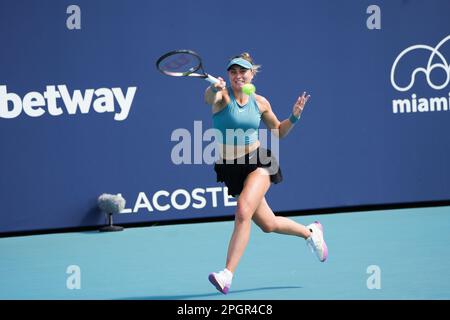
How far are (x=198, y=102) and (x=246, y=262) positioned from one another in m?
2.22

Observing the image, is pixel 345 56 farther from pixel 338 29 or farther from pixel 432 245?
pixel 432 245

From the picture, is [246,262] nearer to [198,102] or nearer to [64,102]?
[198,102]

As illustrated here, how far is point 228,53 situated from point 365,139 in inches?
65.0

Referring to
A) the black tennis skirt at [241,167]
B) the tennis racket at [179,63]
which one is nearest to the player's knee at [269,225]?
the black tennis skirt at [241,167]

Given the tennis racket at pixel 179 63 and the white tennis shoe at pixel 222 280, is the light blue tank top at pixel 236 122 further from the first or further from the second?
the white tennis shoe at pixel 222 280

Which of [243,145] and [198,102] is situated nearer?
[243,145]

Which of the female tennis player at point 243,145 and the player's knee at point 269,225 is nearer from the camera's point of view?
the female tennis player at point 243,145

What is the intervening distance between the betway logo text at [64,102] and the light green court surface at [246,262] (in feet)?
3.72

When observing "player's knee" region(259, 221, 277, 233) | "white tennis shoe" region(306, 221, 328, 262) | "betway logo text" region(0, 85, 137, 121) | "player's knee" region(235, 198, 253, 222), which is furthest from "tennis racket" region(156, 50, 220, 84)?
"betway logo text" region(0, 85, 137, 121)

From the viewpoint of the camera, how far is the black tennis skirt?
264 inches

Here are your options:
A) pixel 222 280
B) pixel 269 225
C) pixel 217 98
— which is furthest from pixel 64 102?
pixel 222 280

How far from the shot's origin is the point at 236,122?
6.65 meters

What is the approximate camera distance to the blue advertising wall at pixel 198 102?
892 centimetres

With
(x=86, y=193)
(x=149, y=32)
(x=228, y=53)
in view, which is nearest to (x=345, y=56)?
(x=228, y=53)
